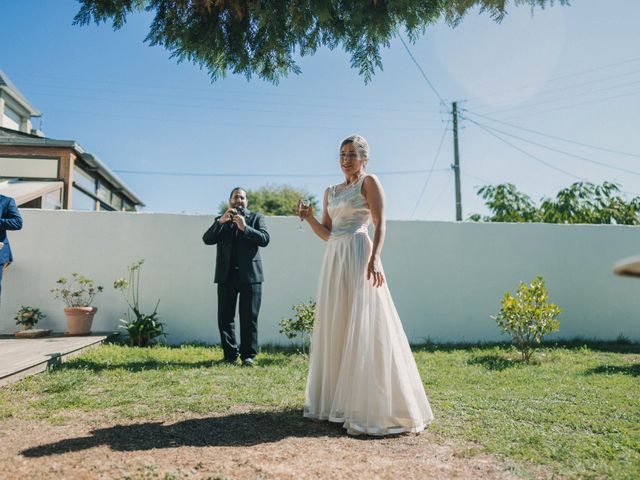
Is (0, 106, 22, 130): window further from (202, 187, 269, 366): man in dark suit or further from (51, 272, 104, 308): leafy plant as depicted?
(202, 187, 269, 366): man in dark suit

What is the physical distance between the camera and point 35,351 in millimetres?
5246

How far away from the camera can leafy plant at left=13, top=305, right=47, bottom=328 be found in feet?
21.9

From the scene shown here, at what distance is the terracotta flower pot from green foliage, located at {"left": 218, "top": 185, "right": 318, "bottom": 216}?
31.1 meters

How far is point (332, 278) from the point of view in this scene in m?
3.45

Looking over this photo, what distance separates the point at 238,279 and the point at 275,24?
333 cm

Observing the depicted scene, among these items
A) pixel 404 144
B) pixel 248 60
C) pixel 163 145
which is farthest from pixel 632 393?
pixel 163 145

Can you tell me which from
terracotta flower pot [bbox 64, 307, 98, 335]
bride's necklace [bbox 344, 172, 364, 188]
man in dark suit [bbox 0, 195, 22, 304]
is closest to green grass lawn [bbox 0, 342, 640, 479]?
terracotta flower pot [bbox 64, 307, 98, 335]

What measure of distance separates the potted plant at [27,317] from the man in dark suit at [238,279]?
3094 mm

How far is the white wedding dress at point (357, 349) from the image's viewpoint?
302cm

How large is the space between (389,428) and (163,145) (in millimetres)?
13079

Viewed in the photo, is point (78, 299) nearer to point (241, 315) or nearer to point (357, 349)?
point (241, 315)

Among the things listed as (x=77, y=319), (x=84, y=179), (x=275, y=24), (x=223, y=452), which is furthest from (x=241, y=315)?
(x=84, y=179)

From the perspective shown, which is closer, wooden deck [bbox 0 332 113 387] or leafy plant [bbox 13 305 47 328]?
wooden deck [bbox 0 332 113 387]

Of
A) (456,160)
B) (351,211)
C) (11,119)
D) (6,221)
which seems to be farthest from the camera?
(11,119)
